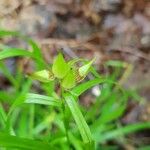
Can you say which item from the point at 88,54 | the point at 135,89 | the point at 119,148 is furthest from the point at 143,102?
the point at 88,54

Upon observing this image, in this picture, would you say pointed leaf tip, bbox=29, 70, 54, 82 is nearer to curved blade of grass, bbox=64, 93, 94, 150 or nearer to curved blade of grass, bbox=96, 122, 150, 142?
curved blade of grass, bbox=64, 93, 94, 150

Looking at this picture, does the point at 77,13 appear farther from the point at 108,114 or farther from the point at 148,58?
the point at 108,114

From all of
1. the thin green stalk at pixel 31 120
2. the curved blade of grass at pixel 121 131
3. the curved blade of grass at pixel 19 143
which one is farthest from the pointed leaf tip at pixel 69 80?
the curved blade of grass at pixel 121 131

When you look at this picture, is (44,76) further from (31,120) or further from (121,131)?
(121,131)

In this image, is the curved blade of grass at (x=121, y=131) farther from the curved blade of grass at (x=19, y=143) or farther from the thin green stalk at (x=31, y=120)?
the curved blade of grass at (x=19, y=143)

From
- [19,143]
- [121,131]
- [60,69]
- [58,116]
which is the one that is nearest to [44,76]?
[60,69]

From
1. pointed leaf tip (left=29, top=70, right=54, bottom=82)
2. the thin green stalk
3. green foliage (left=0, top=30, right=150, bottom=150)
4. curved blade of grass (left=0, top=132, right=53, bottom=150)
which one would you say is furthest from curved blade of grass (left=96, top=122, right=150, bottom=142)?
pointed leaf tip (left=29, top=70, right=54, bottom=82)
